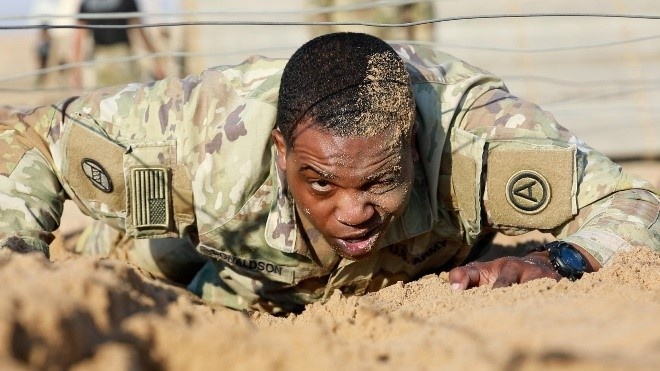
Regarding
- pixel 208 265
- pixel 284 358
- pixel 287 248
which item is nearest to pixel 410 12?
pixel 208 265

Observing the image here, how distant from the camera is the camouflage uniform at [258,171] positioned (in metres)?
2.60

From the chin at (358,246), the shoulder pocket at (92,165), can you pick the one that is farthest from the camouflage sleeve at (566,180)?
the shoulder pocket at (92,165)

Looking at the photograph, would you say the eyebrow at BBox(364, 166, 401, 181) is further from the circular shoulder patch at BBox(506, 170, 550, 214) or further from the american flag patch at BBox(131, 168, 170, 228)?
the american flag patch at BBox(131, 168, 170, 228)

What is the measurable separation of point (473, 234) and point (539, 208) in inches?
8.2

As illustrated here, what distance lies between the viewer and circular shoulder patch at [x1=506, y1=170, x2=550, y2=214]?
2625 mm

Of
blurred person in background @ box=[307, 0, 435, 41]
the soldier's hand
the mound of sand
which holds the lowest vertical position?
blurred person in background @ box=[307, 0, 435, 41]

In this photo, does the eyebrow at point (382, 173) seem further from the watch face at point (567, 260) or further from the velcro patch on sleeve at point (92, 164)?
the velcro patch on sleeve at point (92, 164)

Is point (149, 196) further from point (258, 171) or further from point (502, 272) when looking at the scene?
point (502, 272)

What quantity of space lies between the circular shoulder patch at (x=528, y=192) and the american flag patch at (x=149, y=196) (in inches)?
37.4

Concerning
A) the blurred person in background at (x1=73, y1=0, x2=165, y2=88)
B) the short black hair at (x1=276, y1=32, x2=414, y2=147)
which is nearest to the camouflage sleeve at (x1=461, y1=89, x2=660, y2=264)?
the short black hair at (x1=276, y1=32, x2=414, y2=147)

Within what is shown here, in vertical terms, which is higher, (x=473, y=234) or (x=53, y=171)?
(x=53, y=171)

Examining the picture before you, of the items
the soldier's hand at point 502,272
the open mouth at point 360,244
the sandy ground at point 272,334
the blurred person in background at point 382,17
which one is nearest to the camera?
the sandy ground at point 272,334

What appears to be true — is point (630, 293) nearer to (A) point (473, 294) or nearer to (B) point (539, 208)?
(A) point (473, 294)

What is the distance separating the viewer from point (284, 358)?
131 cm
